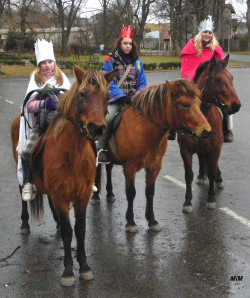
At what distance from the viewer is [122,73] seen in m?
6.60

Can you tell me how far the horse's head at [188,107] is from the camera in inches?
208

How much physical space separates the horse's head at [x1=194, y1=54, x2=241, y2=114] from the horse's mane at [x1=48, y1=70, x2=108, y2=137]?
270cm

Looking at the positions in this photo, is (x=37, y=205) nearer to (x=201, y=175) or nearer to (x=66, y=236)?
(x=66, y=236)

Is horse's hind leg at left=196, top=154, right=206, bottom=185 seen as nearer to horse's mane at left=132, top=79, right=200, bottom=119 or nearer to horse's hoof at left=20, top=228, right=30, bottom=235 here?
horse's mane at left=132, top=79, right=200, bottom=119

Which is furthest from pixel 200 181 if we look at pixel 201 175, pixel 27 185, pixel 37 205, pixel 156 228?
pixel 27 185

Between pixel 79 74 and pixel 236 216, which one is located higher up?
pixel 79 74

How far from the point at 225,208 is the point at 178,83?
2480mm

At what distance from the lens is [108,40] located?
2431 inches

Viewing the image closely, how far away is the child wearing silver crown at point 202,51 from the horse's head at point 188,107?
1960 mm

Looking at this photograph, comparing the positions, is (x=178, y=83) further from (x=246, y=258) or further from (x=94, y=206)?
(x=94, y=206)

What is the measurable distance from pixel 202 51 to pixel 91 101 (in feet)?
12.9

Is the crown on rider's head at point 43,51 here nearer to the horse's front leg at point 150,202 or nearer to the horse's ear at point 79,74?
the horse's ear at point 79,74

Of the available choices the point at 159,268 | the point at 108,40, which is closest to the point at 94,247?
the point at 159,268

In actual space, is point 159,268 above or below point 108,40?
below
